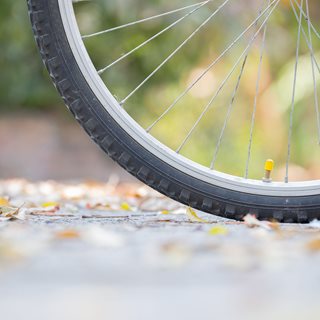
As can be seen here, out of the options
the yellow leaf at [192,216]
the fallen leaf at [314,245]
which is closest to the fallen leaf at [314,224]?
the yellow leaf at [192,216]

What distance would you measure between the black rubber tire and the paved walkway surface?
108mm

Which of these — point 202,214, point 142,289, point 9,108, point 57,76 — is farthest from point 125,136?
point 9,108

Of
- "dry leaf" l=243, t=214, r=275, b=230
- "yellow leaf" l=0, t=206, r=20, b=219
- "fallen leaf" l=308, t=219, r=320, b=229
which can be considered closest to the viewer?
"dry leaf" l=243, t=214, r=275, b=230

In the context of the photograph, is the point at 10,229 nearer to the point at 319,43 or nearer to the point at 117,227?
the point at 117,227

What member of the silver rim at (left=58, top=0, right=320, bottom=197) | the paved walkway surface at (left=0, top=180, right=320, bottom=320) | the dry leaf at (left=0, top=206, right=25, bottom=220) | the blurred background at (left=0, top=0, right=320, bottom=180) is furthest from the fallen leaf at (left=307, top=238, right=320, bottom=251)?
the blurred background at (left=0, top=0, right=320, bottom=180)

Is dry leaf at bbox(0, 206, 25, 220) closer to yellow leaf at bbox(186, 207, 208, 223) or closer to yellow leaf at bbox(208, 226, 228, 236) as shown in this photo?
yellow leaf at bbox(186, 207, 208, 223)

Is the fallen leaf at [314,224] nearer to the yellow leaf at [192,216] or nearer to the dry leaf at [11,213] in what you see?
the yellow leaf at [192,216]

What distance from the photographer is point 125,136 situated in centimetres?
267

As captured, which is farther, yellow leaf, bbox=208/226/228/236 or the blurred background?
the blurred background

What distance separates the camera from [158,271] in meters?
1.73

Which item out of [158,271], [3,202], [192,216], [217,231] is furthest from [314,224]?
[3,202]

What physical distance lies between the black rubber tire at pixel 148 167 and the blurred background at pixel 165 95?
5.78 m

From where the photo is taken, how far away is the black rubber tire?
2.64 metres

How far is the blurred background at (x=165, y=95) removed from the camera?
894cm
